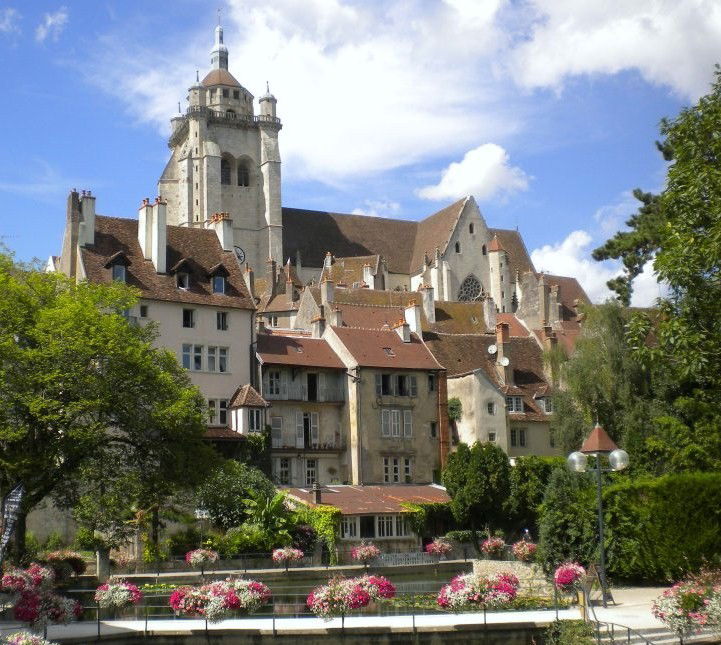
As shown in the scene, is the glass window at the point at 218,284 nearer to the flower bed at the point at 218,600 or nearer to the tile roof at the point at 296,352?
the tile roof at the point at 296,352

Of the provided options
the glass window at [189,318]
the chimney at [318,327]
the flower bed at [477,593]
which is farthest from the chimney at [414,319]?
the flower bed at [477,593]

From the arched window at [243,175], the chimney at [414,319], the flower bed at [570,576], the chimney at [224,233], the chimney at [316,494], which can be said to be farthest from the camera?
the arched window at [243,175]

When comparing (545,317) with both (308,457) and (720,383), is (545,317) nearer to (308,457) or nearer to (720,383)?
(308,457)

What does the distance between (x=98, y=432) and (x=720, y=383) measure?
69.6ft

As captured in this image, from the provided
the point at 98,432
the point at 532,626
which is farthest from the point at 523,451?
the point at 532,626

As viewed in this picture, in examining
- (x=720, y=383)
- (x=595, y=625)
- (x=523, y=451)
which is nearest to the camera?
(x=595, y=625)

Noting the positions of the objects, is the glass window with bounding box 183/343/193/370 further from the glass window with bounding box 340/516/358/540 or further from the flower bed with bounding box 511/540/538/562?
the flower bed with bounding box 511/540/538/562

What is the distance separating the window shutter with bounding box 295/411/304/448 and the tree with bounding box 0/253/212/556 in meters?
15.1

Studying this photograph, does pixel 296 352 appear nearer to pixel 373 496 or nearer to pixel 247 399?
pixel 247 399

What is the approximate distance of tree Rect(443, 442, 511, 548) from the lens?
50.2 meters

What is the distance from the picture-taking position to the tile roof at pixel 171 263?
5303cm

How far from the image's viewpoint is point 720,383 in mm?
34750

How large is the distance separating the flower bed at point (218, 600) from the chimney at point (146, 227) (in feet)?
103

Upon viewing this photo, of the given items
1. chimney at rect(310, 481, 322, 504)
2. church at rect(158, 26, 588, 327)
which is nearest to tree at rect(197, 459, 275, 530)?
chimney at rect(310, 481, 322, 504)
